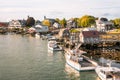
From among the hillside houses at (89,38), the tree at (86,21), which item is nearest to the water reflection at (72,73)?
A: the hillside houses at (89,38)

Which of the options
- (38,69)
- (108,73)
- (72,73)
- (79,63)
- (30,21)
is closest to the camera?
(108,73)

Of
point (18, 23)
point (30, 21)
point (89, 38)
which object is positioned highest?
point (30, 21)

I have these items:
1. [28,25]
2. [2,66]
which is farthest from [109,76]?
[28,25]

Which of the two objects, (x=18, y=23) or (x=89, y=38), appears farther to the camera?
(x=18, y=23)

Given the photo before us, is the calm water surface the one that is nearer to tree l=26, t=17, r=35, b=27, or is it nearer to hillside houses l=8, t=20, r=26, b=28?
tree l=26, t=17, r=35, b=27

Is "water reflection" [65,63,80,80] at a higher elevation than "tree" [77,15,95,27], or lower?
lower

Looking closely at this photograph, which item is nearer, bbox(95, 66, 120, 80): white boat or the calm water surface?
bbox(95, 66, 120, 80): white boat

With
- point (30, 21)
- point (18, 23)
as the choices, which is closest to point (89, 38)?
point (30, 21)

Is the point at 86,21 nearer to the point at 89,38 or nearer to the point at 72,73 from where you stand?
the point at 89,38

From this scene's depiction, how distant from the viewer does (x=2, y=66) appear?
3734 centimetres

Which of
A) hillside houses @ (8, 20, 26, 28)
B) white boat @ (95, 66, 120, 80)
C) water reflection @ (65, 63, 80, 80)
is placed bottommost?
water reflection @ (65, 63, 80, 80)

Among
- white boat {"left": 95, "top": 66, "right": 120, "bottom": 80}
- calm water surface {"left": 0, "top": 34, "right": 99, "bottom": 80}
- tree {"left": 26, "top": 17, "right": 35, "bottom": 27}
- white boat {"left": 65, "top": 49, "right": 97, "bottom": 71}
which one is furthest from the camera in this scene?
tree {"left": 26, "top": 17, "right": 35, "bottom": 27}

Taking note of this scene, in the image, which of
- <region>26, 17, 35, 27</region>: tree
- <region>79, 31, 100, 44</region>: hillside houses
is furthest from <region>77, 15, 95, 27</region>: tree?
<region>79, 31, 100, 44</region>: hillside houses

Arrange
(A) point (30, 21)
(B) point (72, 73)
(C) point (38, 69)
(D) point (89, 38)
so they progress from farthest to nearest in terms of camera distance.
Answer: (A) point (30, 21)
(D) point (89, 38)
(C) point (38, 69)
(B) point (72, 73)
